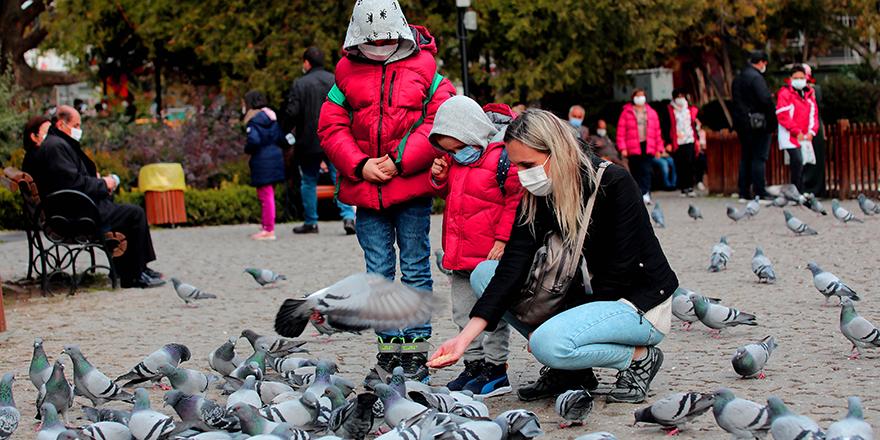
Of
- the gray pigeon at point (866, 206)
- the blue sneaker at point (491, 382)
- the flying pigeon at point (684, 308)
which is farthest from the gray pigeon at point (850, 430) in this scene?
the gray pigeon at point (866, 206)

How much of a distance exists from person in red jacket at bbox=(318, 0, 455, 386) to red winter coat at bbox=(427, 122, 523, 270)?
0.41m

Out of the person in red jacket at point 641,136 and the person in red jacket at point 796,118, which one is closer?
the person in red jacket at point 796,118

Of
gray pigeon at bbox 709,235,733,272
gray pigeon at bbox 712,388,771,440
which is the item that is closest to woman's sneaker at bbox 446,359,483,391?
gray pigeon at bbox 712,388,771,440

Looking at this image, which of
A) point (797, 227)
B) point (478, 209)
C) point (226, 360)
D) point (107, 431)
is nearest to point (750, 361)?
point (478, 209)

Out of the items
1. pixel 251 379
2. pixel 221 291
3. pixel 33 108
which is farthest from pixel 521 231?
pixel 33 108

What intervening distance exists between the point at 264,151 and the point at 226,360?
280 inches

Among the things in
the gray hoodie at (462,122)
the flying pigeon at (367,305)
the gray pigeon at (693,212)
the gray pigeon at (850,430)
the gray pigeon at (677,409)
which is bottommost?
the gray pigeon at (693,212)

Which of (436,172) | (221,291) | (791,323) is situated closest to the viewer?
(436,172)

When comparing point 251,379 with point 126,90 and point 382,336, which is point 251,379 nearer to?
point 382,336

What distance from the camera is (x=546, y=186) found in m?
3.99

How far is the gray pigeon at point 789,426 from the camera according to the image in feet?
10.2

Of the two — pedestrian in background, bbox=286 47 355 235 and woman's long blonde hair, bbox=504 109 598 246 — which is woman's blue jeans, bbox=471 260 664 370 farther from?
pedestrian in background, bbox=286 47 355 235

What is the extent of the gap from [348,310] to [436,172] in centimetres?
92

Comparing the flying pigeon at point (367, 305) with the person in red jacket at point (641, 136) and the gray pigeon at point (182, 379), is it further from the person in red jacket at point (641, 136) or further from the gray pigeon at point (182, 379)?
the person in red jacket at point (641, 136)
